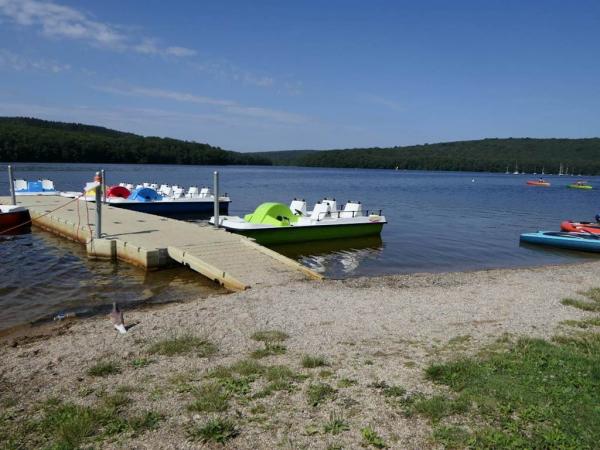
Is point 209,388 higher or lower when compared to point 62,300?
higher

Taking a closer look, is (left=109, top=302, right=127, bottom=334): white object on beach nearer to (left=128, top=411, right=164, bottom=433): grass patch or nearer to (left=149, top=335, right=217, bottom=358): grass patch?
(left=149, top=335, right=217, bottom=358): grass patch

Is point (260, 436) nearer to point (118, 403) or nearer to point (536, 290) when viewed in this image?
point (118, 403)

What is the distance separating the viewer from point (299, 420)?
13.2ft

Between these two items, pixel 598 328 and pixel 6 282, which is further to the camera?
pixel 6 282

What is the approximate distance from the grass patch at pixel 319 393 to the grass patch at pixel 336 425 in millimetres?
314

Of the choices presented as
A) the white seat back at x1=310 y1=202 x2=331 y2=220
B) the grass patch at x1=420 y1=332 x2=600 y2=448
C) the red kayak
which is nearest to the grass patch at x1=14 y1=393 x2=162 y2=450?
the grass patch at x1=420 y1=332 x2=600 y2=448

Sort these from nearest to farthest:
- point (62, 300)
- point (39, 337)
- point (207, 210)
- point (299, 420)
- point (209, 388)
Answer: point (299, 420) → point (209, 388) → point (39, 337) → point (62, 300) → point (207, 210)

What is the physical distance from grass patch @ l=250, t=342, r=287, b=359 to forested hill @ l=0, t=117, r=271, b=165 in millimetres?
100758

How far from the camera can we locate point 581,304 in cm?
834

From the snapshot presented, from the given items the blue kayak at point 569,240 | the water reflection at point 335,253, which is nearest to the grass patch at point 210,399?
the water reflection at point 335,253

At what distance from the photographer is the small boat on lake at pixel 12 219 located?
1661cm

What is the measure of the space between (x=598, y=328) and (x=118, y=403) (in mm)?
6770

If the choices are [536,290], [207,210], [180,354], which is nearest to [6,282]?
[180,354]

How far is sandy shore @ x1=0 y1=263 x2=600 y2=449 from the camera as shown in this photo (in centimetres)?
397
